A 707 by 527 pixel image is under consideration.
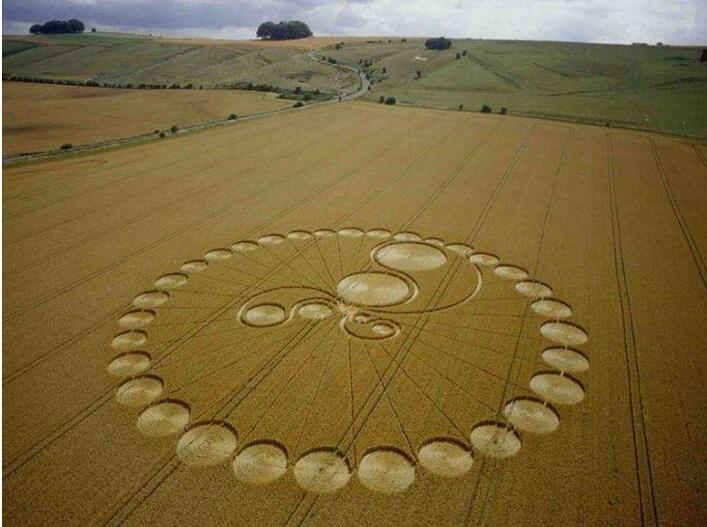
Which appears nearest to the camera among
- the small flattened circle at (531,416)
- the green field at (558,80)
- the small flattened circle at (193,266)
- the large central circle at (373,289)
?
the small flattened circle at (531,416)

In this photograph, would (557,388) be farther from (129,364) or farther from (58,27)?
(58,27)

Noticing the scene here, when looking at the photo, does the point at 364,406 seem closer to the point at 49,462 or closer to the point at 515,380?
the point at 515,380

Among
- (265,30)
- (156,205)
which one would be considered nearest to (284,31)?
(265,30)

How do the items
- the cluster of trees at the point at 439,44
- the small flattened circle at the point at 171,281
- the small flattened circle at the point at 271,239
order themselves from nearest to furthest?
the small flattened circle at the point at 171,281 < the small flattened circle at the point at 271,239 < the cluster of trees at the point at 439,44

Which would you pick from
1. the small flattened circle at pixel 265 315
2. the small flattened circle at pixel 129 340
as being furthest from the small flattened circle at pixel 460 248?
the small flattened circle at pixel 129 340

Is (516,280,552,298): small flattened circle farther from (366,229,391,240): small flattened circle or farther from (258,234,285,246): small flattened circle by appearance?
(258,234,285,246): small flattened circle

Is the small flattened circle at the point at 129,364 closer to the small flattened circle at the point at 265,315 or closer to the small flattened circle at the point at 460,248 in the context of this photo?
the small flattened circle at the point at 265,315

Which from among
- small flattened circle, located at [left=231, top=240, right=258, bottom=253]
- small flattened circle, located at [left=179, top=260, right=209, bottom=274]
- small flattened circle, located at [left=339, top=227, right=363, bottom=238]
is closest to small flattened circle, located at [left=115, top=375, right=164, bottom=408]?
small flattened circle, located at [left=179, top=260, right=209, bottom=274]
